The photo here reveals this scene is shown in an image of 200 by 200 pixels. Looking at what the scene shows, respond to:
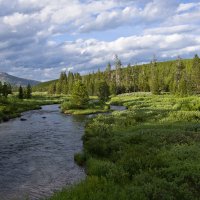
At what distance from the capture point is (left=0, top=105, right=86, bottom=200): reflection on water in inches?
810

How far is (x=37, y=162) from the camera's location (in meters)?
27.9

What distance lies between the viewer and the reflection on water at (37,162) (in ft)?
67.5

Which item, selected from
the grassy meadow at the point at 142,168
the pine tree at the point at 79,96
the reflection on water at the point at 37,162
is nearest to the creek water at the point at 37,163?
the reflection on water at the point at 37,162

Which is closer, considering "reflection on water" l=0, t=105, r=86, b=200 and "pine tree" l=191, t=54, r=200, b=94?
"reflection on water" l=0, t=105, r=86, b=200

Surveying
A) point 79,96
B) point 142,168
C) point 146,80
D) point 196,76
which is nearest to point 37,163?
point 142,168

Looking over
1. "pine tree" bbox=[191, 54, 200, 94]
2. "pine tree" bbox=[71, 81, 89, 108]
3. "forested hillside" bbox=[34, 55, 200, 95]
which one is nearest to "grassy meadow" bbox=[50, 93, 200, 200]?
"pine tree" bbox=[71, 81, 89, 108]

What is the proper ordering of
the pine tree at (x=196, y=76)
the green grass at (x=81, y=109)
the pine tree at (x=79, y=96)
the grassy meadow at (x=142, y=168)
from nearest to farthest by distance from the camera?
the grassy meadow at (x=142, y=168) < the green grass at (x=81, y=109) < the pine tree at (x=79, y=96) < the pine tree at (x=196, y=76)

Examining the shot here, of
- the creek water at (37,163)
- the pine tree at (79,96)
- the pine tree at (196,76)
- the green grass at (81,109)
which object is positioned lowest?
the creek water at (37,163)

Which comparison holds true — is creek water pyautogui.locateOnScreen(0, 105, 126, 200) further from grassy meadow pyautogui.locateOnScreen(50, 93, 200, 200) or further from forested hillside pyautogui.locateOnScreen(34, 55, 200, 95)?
forested hillside pyautogui.locateOnScreen(34, 55, 200, 95)

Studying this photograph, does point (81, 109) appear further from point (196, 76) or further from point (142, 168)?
point (196, 76)

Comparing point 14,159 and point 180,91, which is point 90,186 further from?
point 180,91

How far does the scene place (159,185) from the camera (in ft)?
50.8

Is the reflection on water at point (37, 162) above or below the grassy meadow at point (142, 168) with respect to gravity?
below

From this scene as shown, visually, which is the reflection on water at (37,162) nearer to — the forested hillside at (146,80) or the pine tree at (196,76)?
the forested hillside at (146,80)
